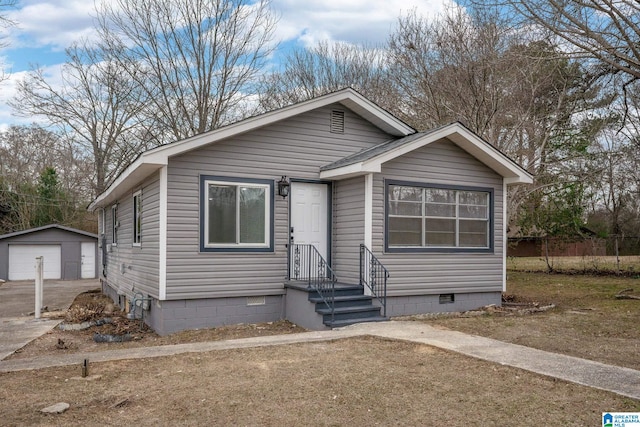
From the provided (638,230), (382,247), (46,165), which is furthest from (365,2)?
(46,165)

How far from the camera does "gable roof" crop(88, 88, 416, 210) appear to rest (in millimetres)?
8797

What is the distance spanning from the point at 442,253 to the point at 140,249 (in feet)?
19.9

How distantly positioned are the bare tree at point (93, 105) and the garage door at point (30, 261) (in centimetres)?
397

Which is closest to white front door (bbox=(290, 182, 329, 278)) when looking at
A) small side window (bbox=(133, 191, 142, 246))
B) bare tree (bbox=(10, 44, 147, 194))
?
small side window (bbox=(133, 191, 142, 246))

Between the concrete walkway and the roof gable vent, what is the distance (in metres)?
4.04

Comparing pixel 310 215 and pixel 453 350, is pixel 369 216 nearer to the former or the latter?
pixel 310 215

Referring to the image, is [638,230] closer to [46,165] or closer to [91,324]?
[91,324]

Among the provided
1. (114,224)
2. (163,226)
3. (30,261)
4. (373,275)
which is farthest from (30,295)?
(373,275)

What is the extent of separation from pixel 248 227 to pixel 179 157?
1.77 m

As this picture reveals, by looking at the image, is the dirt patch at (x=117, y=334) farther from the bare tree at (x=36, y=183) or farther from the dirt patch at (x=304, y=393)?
the bare tree at (x=36, y=183)

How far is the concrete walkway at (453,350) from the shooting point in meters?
5.54

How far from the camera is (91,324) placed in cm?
1059

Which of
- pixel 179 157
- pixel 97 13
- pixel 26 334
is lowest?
pixel 26 334

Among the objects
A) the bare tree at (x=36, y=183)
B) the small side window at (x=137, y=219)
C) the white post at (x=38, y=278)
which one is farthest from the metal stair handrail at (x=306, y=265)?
the bare tree at (x=36, y=183)
